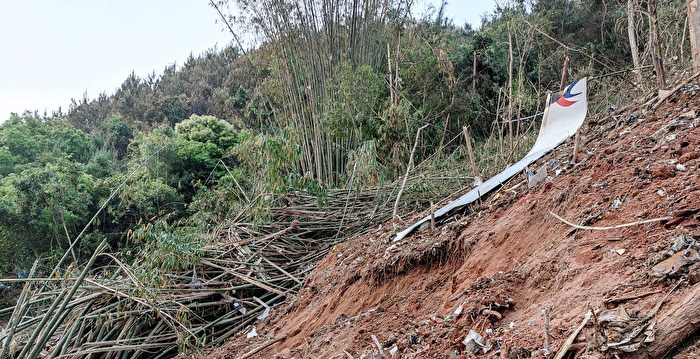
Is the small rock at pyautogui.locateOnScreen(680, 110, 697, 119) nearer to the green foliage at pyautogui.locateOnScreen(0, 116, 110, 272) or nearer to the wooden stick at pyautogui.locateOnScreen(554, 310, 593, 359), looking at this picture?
the wooden stick at pyautogui.locateOnScreen(554, 310, 593, 359)

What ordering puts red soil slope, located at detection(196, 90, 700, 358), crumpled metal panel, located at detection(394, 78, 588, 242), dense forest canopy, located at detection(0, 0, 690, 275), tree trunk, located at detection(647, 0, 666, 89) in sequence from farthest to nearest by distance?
dense forest canopy, located at detection(0, 0, 690, 275), crumpled metal panel, located at detection(394, 78, 588, 242), tree trunk, located at detection(647, 0, 666, 89), red soil slope, located at detection(196, 90, 700, 358)

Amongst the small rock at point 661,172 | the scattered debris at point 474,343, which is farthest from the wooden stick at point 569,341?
the small rock at point 661,172

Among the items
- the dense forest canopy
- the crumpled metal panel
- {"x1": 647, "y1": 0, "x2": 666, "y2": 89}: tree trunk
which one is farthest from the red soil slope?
the dense forest canopy

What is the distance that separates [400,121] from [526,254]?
3794 millimetres

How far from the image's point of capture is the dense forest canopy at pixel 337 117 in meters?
4.73

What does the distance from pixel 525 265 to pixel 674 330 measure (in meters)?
0.74

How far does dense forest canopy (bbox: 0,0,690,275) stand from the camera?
15.5 ft

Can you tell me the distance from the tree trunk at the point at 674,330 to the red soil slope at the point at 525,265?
6cm

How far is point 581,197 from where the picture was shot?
6.88 feet

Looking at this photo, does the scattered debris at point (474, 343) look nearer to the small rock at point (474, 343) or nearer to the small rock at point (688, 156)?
the small rock at point (474, 343)

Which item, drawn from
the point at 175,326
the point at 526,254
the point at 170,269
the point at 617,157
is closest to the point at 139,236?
the point at 170,269

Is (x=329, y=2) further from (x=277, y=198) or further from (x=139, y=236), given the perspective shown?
(x=139, y=236)

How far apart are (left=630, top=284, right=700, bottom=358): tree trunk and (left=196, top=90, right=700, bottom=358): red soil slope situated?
6 centimetres

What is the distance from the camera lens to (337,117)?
19.5ft
